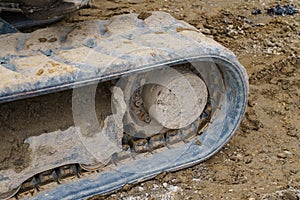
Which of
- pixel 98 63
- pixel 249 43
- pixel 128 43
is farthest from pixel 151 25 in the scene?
pixel 249 43

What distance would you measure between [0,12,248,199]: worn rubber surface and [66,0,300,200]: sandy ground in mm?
84

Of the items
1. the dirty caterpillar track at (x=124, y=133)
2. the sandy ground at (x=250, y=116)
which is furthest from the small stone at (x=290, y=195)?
the dirty caterpillar track at (x=124, y=133)

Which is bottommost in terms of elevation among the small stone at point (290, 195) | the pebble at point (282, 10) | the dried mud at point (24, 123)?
the pebble at point (282, 10)

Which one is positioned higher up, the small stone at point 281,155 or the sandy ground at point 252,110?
the small stone at point 281,155

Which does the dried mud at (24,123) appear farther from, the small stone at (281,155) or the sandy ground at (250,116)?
the small stone at (281,155)

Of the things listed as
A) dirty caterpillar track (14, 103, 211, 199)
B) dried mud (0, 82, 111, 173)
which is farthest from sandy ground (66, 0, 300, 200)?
dried mud (0, 82, 111, 173)

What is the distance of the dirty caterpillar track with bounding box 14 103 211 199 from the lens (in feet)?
Result: 7.05

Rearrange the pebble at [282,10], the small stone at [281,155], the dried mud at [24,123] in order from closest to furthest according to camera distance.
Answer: the dried mud at [24,123] → the small stone at [281,155] → the pebble at [282,10]

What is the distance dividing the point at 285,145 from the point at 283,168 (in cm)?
19

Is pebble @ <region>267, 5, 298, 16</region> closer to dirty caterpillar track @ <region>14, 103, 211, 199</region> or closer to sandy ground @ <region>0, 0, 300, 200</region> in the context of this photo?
sandy ground @ <region>0, 0, 300, 200</region>

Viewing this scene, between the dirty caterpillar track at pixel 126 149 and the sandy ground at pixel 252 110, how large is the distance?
139mm

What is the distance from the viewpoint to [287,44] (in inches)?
132

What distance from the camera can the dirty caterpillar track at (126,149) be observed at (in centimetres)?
215

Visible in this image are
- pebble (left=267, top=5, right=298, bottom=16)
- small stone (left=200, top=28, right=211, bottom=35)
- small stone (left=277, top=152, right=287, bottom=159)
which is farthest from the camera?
pebble (left=267, top=5, right=298, bottom=16)
